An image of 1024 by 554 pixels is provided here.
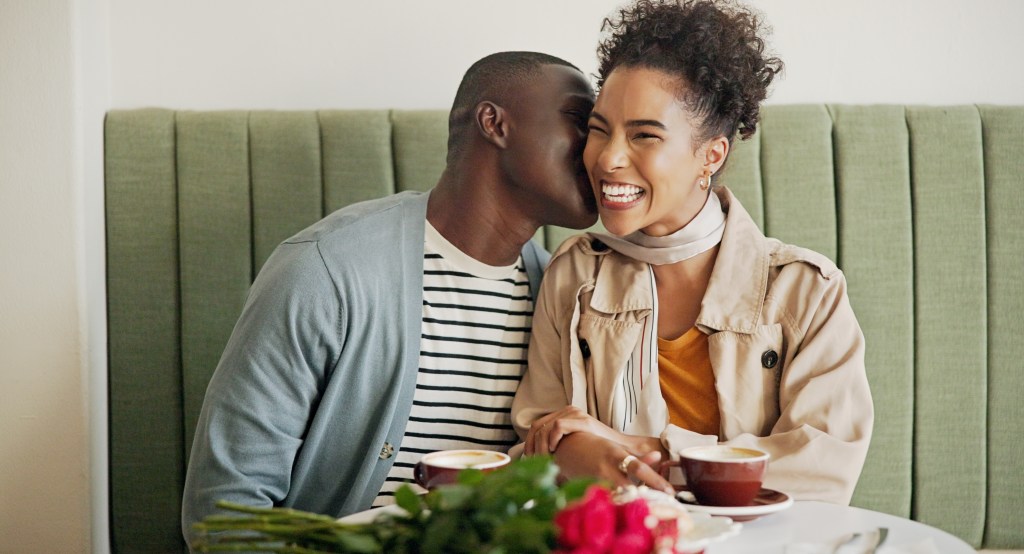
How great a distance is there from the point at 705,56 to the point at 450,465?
0.81 m

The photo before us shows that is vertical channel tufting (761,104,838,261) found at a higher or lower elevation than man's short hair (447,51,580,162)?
lower

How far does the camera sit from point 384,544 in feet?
2.60

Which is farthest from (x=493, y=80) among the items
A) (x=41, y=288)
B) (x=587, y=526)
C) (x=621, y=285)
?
(x=587, y=526)

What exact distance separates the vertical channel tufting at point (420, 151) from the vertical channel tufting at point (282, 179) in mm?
171

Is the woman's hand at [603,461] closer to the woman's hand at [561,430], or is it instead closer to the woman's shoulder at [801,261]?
the woman's hand at [561,430]

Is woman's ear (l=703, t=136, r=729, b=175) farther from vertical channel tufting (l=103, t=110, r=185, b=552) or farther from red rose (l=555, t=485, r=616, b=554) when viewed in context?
vertical channel tufting (l=103, t=110, r=185, b=552)

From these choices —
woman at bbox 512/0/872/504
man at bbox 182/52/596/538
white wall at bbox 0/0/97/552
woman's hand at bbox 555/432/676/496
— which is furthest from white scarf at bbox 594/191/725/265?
white wall at bbox 0/0/97/552

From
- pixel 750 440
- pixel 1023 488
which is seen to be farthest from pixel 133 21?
pixel 1023 488

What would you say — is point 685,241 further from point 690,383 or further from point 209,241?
point 209,241

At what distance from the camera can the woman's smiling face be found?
1.46 metres

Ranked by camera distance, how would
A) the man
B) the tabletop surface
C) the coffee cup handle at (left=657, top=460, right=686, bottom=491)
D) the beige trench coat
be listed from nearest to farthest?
1. the tabletop surface
2. the coffee cup handle at (left=657, top=460, right=686, bottom=491)
3. the beige trench coat
4. the man

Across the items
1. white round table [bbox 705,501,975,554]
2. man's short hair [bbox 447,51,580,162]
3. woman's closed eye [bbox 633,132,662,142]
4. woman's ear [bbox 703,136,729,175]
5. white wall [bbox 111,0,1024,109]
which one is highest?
white wall [bbox 111,0,1024,109]

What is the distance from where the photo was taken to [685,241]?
1.53 m

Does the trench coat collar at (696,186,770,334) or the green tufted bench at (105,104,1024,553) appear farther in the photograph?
the green tufted bench at (105,104,1024,553)
